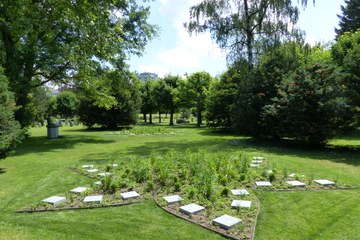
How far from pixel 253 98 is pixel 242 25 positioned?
419 cm

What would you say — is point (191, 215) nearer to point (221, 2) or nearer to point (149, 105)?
point (221, 2)

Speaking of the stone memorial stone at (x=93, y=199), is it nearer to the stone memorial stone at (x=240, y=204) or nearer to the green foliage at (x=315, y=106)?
the stone memorial stone at (x=240, y=204)

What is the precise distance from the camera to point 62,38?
12328 millimetres

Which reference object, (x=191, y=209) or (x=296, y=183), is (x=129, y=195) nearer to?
(x=191, y=209)

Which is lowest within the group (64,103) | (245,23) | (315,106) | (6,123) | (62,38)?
(6,123)

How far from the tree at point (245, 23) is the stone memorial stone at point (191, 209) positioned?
11248 mm

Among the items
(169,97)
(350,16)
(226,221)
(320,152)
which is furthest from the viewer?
(169,97)

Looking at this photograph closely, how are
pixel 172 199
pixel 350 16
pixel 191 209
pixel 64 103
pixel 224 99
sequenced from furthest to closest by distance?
pixel 64 103, pixel 350 16, pixel 224 99, pixel 172 199, pixel 191 209

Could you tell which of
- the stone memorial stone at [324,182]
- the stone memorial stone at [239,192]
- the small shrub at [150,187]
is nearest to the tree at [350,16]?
the stone memorial stone at [324,182]

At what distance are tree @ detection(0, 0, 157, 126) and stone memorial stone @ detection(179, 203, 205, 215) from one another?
304 centimetres

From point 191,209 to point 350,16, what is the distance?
31731mm

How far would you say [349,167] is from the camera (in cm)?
661

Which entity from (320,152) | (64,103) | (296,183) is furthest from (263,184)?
(64,103)

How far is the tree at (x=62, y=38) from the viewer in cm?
392
